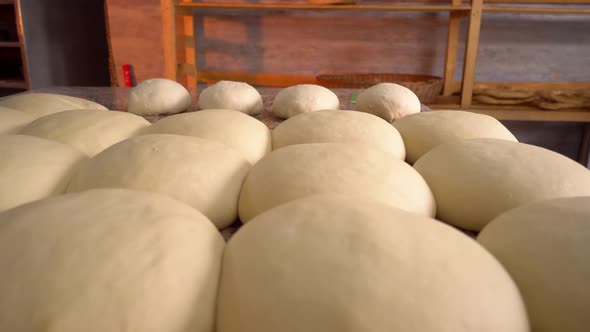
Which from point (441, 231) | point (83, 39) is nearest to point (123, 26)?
point (83, 39)

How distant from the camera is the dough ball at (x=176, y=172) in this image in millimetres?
612

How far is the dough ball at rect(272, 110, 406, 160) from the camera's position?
0.87m

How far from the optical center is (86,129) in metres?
0.88

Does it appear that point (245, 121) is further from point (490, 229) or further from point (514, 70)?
point (514, 70)

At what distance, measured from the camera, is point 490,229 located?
51 cm

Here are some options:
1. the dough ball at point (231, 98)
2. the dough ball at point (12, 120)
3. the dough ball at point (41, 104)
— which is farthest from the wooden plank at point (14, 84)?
the dough ball at point (12, 120)

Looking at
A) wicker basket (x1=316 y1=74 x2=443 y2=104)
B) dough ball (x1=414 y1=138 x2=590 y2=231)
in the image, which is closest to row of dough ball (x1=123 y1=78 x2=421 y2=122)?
dough ball (x1=414 y1=138 x2=590 y2=231)

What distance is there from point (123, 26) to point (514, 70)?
9.42 feet

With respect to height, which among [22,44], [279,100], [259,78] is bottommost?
[259,78]

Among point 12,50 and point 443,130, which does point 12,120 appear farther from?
point 12,50

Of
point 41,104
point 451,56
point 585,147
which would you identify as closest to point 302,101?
point 41,104

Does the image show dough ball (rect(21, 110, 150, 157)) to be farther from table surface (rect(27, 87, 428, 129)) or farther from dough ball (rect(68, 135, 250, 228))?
table surface (rect(27, 87, 428, 129))

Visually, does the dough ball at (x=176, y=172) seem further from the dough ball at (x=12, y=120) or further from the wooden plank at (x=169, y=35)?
the wooden plank at (x=169, y=35)

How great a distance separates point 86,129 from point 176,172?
388 millimetres
